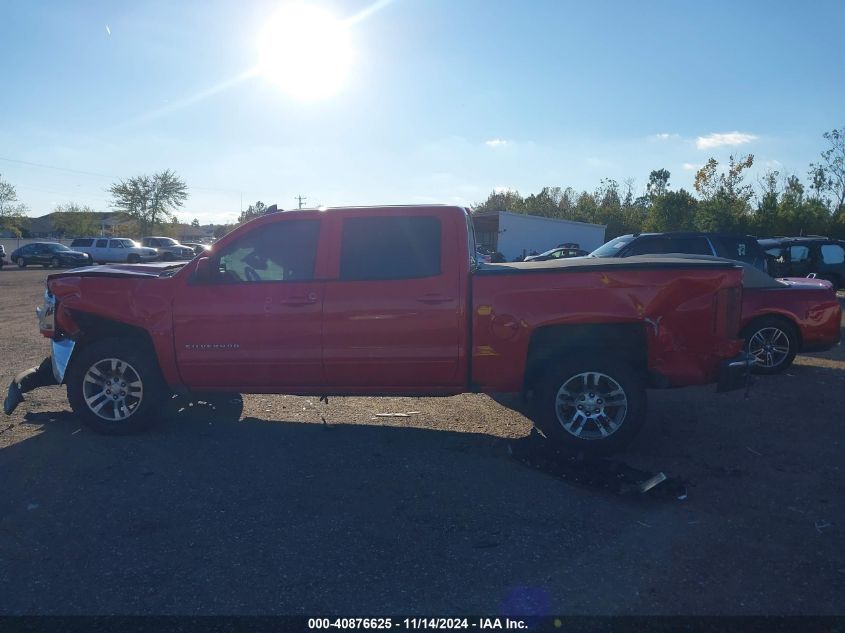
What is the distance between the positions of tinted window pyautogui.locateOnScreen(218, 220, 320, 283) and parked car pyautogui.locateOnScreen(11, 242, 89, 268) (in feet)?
123

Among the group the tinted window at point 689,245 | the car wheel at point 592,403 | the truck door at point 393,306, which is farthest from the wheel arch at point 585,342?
the tinted window at point 689,245

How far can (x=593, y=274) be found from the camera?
5.02 meters

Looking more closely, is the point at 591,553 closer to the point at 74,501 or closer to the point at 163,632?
the point at 163,632

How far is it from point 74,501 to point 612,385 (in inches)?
161

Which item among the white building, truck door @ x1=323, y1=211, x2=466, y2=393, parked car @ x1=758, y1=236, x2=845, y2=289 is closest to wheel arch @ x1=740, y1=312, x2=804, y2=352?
truck door @ x1=323, y1=211, x2=466, y2=393

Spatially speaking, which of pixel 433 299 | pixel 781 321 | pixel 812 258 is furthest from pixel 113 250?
pixel 781 321

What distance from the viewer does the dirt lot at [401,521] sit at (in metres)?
3.13

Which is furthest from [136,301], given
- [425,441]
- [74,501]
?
[425,441]

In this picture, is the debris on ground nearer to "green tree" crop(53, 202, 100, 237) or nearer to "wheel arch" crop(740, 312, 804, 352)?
"wheel arch" crop(740, 312, 804, 352)

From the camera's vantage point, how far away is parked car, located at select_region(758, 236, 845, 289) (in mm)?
16203

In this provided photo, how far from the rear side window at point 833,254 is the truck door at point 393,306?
15012 mm

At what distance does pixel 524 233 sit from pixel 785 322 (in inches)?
1214

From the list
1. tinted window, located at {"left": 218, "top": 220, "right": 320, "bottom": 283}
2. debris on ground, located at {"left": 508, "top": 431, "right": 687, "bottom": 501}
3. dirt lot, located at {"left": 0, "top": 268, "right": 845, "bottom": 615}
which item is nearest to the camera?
dirt lot, located at {"left": 0, "top": 268, "right": 845, "bottom": 615}

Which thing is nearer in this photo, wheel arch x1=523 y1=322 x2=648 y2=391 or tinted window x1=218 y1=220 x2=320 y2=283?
wheel arch x1=523 y1=322 x2=648 y2=391
